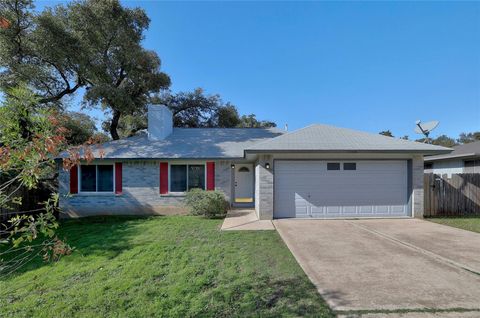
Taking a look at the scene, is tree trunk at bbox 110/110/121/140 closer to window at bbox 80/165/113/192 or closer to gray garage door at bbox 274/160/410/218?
window at bbox 80/165/113/192

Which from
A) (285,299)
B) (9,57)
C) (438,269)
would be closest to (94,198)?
(9,57)

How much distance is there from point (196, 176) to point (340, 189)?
259 inches

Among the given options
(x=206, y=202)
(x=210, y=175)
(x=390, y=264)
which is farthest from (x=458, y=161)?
(x=206, y=202)

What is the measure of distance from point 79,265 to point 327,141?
29.1ft

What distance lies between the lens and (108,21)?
15422mm

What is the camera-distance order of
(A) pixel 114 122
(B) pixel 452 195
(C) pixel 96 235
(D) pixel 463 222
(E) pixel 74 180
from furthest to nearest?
(A) pixel 114 122, (E) pixel 74 180, (B) pixel 452 195, (D) pixel 463 222, (C) pixel 96 235

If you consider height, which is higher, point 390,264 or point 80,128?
point 80,128

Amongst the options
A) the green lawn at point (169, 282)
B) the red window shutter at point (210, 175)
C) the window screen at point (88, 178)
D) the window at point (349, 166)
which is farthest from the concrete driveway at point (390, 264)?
the window screen at point (88, 178)

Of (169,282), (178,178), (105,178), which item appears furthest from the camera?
(178,178)

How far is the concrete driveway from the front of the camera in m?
3.64

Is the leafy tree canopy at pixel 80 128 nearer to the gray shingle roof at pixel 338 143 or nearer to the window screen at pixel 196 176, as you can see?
the window screen at pixel 196 176

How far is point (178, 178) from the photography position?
12156mm

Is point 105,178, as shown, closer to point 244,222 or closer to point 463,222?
point 244,222

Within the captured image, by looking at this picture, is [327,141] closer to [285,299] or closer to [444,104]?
[285,299]
